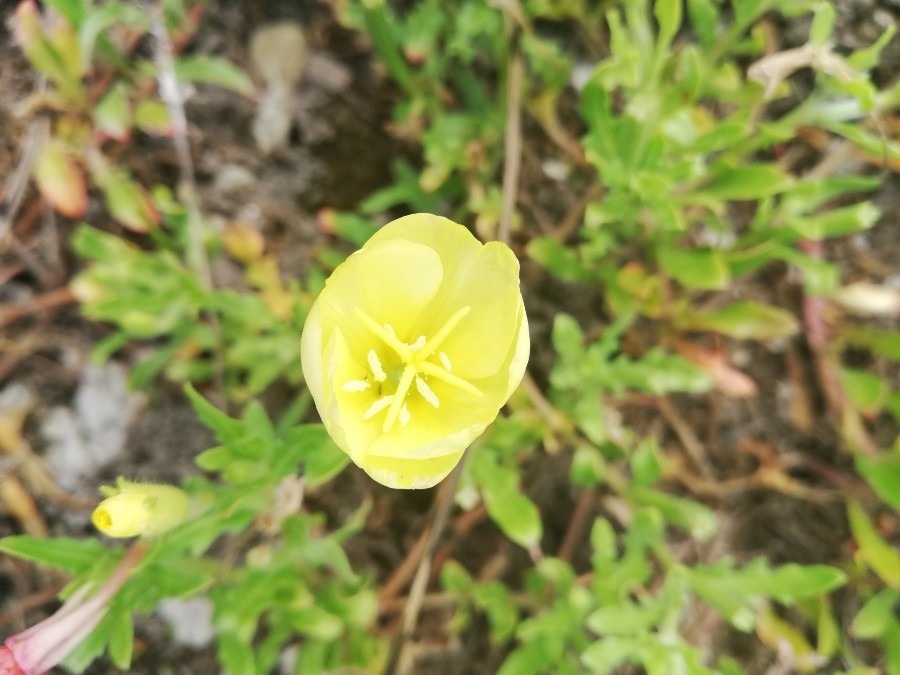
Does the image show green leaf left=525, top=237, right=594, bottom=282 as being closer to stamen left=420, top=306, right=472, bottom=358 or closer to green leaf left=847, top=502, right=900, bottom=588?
stamen left=420, top=306, right=472, bottom=358

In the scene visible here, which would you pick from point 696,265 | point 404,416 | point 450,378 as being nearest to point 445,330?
point 450,378

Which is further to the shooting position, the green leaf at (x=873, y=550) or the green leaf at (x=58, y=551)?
the green leaf at (x=873, y=550)

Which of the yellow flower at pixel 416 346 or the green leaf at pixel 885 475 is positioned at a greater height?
the yellow flower at pixel 416 346

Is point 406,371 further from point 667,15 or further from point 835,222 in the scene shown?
point 835,222

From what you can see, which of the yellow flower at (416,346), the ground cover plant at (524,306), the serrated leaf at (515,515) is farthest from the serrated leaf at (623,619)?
the yellow flower at (416,346)

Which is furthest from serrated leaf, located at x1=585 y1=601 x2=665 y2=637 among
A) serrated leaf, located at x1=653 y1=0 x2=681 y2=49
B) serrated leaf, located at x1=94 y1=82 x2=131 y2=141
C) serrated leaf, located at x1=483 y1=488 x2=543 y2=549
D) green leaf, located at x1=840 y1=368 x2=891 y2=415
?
serrated leaf, located at x1=94 y1=82 x2=131 y2=141

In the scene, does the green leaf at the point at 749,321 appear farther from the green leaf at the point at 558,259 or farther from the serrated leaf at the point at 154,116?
the serrated leaf at the point at 154,116

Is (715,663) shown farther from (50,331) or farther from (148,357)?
(50,331)
